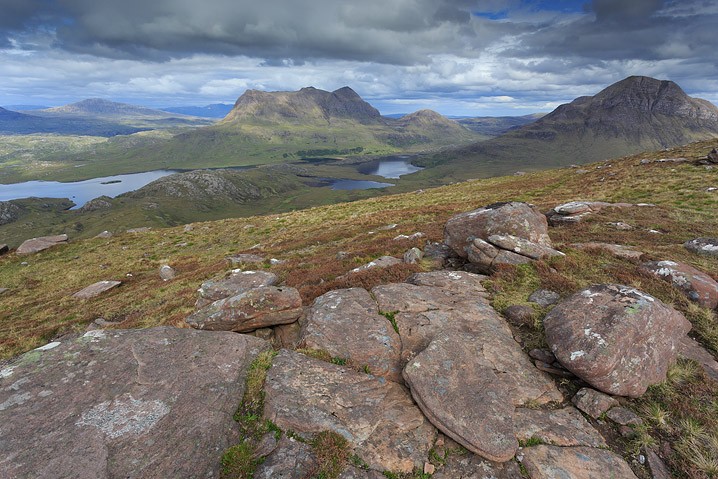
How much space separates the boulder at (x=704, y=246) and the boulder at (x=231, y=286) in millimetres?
23196

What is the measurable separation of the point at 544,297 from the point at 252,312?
11650 mm

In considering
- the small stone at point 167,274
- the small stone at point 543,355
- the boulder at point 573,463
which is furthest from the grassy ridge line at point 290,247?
the boulder at point 573,463

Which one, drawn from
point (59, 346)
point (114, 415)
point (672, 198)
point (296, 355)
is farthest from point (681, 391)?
point (672, 198)

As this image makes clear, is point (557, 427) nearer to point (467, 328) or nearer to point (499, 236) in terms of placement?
point (467, 328)

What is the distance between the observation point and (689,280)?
12.6 metres

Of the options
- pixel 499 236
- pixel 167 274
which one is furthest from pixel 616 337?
pixel 167 274

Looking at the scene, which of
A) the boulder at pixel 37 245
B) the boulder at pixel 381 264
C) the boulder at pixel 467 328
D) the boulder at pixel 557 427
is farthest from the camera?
the boulder at pixel 37 245

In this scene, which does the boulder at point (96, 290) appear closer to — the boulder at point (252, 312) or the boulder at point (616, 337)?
the boulder at point (252, 312)

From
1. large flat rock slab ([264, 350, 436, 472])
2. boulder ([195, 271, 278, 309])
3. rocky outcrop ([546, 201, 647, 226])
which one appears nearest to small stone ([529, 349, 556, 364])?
large flat rock slab ([264, 350, 436, 472])

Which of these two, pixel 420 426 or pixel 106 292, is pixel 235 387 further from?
pixel 106 292

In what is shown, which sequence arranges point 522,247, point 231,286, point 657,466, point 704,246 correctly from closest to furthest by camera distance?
1. point 657,466
2. point 522,247
3. point 704,246
4. point 231,286

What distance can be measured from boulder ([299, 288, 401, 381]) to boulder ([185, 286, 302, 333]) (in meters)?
1.25

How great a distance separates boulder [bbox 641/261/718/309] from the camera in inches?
471

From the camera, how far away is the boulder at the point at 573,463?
270 inches
